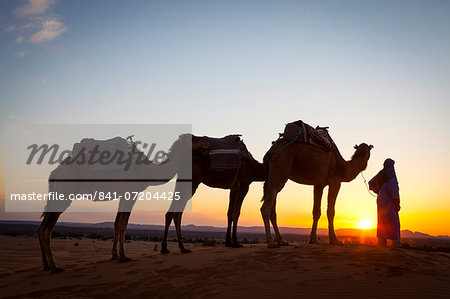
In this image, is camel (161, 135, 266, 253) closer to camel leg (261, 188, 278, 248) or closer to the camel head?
camel leg (261, 188, 278, 248)

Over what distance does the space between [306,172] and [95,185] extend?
19.1ft

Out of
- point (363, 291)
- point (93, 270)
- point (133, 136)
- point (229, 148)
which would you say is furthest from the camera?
point (229, 148)

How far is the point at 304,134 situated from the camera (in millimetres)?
11297

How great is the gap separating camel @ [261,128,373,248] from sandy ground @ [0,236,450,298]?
1978mm

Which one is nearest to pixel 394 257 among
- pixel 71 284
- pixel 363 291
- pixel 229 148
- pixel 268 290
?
pixel 363 291

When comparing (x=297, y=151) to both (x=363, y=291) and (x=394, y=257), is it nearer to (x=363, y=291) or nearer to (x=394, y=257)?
(x=394, y=257)

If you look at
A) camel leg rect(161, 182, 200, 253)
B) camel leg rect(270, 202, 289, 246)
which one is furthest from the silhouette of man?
camel leg rect(161, 182, 200, 253)

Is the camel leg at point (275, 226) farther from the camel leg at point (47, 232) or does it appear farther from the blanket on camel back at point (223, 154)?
the camel leg at point (47, 232)

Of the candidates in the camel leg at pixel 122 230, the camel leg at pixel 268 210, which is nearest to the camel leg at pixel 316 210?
the camel leg at pixel 268 210

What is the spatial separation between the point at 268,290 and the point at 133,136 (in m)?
5.68

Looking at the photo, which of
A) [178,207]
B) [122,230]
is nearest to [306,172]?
[178,207]

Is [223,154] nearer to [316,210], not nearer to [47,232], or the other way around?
[316,210]

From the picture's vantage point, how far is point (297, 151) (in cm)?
1120

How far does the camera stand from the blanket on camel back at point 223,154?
11664mm
